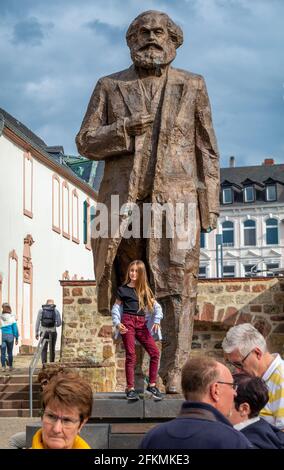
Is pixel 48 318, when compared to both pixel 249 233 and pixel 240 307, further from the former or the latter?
pixel 249 233

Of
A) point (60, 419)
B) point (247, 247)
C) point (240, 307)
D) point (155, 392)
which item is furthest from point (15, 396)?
point (247, 247)

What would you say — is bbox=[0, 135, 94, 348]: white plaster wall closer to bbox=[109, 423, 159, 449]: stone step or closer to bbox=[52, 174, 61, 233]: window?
bbox=[52, 174, 61, 233]: window

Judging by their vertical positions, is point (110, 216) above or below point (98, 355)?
above

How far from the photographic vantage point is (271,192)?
194ft

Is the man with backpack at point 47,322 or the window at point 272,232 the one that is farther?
the window at point 272,232

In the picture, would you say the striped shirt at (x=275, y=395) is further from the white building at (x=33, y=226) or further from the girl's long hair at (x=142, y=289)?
the white building at (x=33, y=226)

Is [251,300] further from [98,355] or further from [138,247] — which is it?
[138,247]

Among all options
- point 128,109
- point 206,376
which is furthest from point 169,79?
point 206,376

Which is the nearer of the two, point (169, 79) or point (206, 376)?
point (206, 376)

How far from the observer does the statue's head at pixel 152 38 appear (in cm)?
638

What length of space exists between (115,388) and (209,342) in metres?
2.35

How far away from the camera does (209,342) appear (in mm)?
19234

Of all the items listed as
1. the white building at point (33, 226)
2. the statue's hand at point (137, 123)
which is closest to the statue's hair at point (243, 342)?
the statue's hand at point (137, 123)

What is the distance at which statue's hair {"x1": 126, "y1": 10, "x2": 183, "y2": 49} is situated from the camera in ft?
21.1
